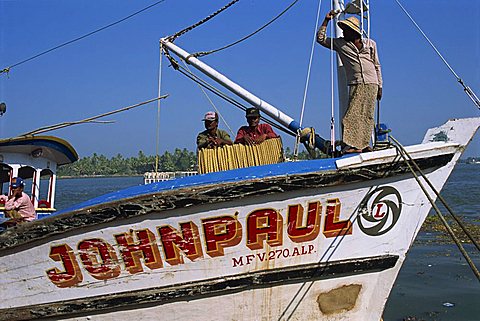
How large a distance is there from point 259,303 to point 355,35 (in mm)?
2615

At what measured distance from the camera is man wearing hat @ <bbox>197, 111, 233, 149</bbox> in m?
5.18

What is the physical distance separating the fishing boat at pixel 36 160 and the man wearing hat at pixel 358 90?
567 cm

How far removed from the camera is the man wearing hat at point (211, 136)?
5180 mm

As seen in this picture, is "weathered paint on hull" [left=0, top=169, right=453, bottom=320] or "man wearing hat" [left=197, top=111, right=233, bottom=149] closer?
"weathered paint on hull" [left=0, top=169, right=453, bottom=320]

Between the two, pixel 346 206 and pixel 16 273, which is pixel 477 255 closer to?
pixel 346 206

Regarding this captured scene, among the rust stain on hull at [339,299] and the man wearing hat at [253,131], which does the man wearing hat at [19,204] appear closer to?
the man wearing hat at [253,131]

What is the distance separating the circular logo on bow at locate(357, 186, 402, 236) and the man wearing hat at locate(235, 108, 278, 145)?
1.28 metres

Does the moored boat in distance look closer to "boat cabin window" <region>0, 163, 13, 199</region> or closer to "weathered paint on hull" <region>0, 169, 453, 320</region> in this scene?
"weathered paint on hull" <region>0, 169, 453, 320</region>

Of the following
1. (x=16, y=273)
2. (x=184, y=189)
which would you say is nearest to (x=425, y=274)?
(x=184, y=189)

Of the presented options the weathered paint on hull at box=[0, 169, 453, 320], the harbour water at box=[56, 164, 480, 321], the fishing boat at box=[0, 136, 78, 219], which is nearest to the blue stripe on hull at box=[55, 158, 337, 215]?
the weathered paint on hull at box=[0, 169, 453, 320]

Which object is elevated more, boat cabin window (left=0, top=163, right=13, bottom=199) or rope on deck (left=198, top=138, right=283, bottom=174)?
boat cabin window (left=0, top=163, right=13, bottom=199)

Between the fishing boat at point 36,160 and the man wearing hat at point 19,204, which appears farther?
the fishing boat at point 36,160

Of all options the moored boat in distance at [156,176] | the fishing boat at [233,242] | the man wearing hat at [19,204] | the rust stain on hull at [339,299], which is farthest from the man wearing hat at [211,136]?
the man wearing hat at [19,204]

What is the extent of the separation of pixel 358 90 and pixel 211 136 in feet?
5.21
